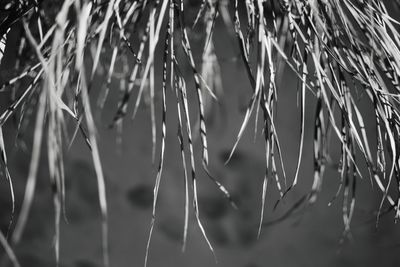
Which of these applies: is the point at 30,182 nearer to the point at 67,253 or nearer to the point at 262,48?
the point at 262,48

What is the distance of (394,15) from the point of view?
0.90 meters

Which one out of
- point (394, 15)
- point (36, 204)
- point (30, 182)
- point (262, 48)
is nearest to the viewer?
point (30, 182)

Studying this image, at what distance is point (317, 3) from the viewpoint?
1.43ft

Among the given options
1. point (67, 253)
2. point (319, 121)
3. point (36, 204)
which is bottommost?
point (67, 253)

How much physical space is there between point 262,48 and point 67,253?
0.78m

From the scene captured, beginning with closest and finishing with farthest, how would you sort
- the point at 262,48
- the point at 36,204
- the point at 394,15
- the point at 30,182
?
the point at 30,182
the point at 262,48
the point at 394,15
the point at 36,204

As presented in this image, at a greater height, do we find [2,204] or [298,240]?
[2,204]

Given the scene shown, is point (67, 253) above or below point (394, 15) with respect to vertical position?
below

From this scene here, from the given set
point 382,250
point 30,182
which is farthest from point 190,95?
point 30,182

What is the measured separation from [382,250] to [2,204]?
0.82 meters

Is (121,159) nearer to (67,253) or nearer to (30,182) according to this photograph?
(67,253)

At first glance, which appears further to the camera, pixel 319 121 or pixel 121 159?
pixel 121 159

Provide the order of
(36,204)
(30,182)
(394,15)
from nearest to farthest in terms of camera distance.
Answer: (30,182)
(394,15)
(36,204)

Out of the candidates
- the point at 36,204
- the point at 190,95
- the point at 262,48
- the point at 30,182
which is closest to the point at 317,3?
the point at 262,48
